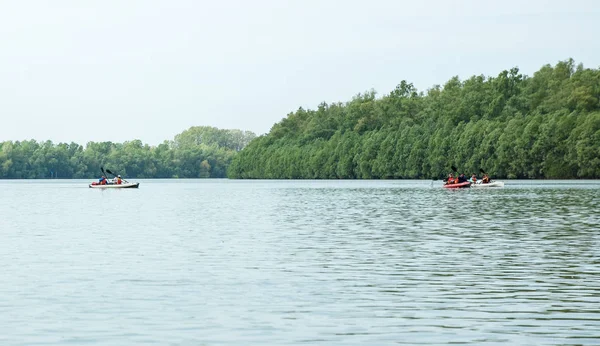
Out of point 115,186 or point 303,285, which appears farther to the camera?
point 115,186

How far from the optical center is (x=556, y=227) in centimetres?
3953

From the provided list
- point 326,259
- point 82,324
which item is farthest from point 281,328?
point 326,259

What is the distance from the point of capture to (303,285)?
2145 cm

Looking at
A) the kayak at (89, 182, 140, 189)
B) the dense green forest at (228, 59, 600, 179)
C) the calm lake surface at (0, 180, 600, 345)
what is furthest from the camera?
the dense green forest at (228, 59, 600, 179)

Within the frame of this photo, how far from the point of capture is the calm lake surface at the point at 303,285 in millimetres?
15773

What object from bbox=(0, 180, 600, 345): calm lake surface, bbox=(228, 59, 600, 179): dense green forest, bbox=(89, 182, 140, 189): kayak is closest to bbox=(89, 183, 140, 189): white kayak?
bbox=(89, 182, 140, 189): kayak

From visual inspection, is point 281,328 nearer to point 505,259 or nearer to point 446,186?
point 505,259

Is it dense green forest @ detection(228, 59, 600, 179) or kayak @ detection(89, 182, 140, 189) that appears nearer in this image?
kayak @ detection(89, 182, 140, 189)

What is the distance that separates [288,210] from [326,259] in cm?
3009

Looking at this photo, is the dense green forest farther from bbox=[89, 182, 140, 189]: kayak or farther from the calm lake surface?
the calm lake surface

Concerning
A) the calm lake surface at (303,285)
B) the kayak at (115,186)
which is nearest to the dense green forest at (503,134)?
the kayak at (115,186)

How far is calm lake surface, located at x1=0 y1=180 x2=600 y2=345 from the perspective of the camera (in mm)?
15773

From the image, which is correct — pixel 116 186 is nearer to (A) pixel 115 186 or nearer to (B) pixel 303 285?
(A) pixel 115 186

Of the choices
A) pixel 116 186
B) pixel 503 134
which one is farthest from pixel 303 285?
pixel 503 134
